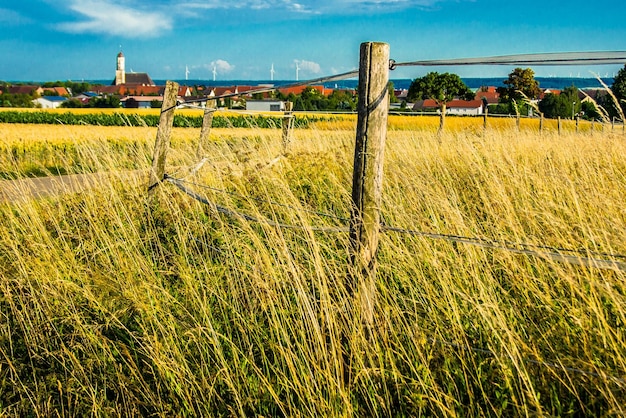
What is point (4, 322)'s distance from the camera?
3.43m

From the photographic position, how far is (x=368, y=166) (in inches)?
99.7

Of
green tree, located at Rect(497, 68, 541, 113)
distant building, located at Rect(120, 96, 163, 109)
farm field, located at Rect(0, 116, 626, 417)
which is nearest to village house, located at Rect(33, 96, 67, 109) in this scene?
distant building, located at Rect(120, 96, 163, 109)

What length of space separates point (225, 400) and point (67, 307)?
4.08 feet

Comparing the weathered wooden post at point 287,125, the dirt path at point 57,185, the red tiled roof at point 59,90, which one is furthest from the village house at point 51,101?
the dirt path at point 57,185

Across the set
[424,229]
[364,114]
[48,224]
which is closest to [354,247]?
[364,114]

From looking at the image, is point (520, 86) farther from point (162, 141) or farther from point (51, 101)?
point (51, 101)

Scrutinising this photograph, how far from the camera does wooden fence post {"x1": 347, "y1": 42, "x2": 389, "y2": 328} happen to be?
247 centimetres

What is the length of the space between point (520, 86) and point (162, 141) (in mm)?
34621

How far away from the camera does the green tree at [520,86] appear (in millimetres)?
5657

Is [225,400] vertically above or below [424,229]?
below

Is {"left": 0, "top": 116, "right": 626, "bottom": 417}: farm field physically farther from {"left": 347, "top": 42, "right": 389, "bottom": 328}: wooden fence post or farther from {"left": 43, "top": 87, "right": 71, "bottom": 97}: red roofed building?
{"left": 43, "top": 87, "right": 71, "bottom": 97}: red roofed building

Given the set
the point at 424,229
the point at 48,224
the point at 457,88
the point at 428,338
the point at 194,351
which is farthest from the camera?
the point at 457,88

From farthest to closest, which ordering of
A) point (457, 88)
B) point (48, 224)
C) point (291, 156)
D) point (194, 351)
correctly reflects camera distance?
point (457, 88) → point (291, 156) → point (48, 224) → point (194, 351)

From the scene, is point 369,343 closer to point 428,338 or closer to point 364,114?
point 428,338
